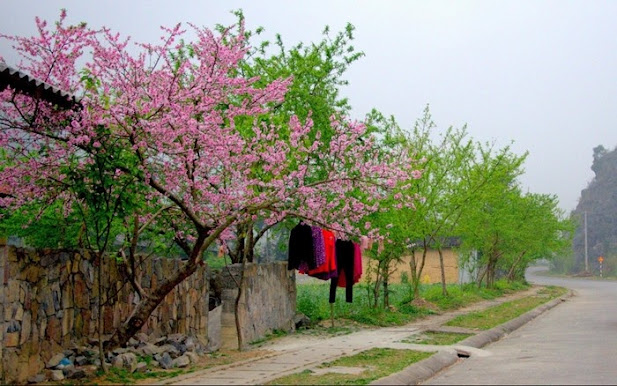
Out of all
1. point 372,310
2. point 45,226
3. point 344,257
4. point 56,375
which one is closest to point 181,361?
point 56,375

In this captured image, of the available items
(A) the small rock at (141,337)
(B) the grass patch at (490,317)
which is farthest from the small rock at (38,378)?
(B) the grass patch at (490,317)

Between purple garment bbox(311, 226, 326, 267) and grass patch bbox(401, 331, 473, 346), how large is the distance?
7.76ft

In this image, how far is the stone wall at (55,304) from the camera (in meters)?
10.4

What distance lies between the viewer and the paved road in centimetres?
1141

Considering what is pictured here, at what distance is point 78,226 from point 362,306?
11206 millimetres

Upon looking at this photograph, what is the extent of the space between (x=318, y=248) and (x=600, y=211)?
10006 cm

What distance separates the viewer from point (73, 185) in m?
11.6

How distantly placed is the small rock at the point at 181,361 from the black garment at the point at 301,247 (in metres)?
4.98

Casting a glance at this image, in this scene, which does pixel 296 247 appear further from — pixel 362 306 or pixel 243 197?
pixel 362 306

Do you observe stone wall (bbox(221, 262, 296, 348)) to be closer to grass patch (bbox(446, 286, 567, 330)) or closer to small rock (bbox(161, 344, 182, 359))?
small rock (bbox(161, 344, 182, 359))

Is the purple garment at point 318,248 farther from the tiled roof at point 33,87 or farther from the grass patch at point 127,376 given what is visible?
the tiled roof at point 33,87

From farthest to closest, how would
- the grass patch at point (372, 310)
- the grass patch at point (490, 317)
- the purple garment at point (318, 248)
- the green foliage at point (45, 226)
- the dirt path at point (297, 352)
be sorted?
the grass patch at point (372, 310)
the grass patch at point (490, 317)
the purple garment at point (318, 248)
the green foliage at point (45, 226)
the dirt path at point (297, 352)

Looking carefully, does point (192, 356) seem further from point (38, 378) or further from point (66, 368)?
point (38, 378)

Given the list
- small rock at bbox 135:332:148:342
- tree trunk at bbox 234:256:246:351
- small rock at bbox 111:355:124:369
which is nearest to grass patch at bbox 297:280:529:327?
tree trunk at bbox 234:256:246:351
